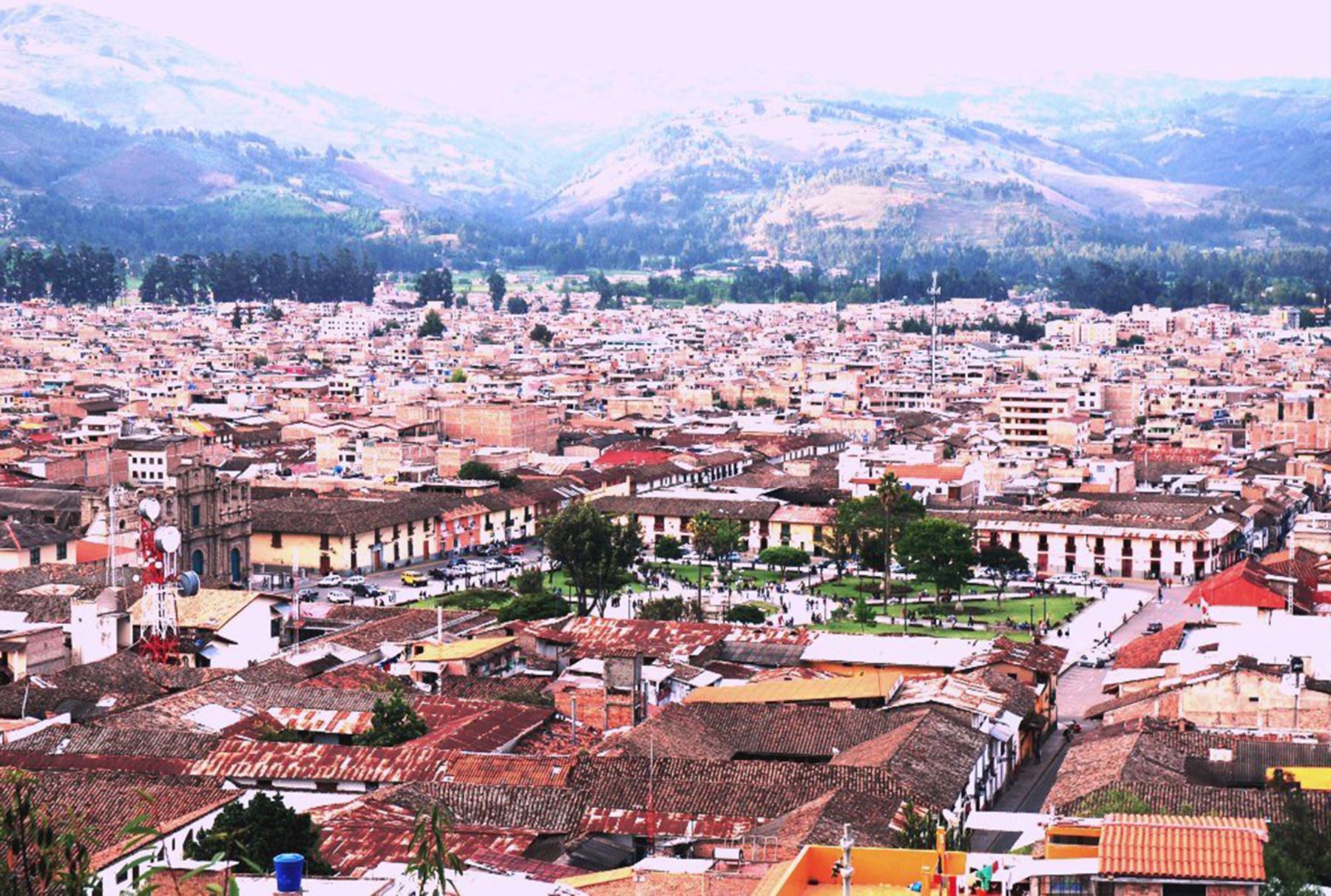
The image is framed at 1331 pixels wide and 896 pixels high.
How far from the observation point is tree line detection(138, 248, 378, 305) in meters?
94.1

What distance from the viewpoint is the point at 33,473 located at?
36.3 metres

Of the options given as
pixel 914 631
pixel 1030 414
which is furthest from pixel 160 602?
pixel 1030 414

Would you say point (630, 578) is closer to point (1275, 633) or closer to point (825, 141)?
point (1275, 633)

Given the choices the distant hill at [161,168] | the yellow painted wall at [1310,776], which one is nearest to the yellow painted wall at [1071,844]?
the yellow painted wall at [1310,776]

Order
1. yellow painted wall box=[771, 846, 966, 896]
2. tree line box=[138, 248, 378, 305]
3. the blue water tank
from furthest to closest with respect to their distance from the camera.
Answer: tree line box=[138, 248, 378, 305], yellow painted wall box=[771, 846, 966, 896], the blue water tank

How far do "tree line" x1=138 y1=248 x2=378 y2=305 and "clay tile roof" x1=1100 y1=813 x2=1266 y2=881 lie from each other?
8707 centimetres

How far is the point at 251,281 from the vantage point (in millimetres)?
95188

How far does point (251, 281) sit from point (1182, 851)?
291ft

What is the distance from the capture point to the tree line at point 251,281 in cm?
9412

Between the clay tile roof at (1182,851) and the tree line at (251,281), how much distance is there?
87.1m

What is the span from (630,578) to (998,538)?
20.6ft

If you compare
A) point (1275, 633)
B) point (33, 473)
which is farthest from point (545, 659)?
point (33, 473)

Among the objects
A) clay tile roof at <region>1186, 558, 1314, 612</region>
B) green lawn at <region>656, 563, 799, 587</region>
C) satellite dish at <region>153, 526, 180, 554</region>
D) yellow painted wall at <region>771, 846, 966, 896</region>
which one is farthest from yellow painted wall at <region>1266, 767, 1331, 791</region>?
green lawn at <region>656, 563, 799, 587</region>

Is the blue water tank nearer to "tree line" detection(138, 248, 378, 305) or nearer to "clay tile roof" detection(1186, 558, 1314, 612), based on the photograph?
"clay tile roof" detection(1186, 558, 1314, 612)
